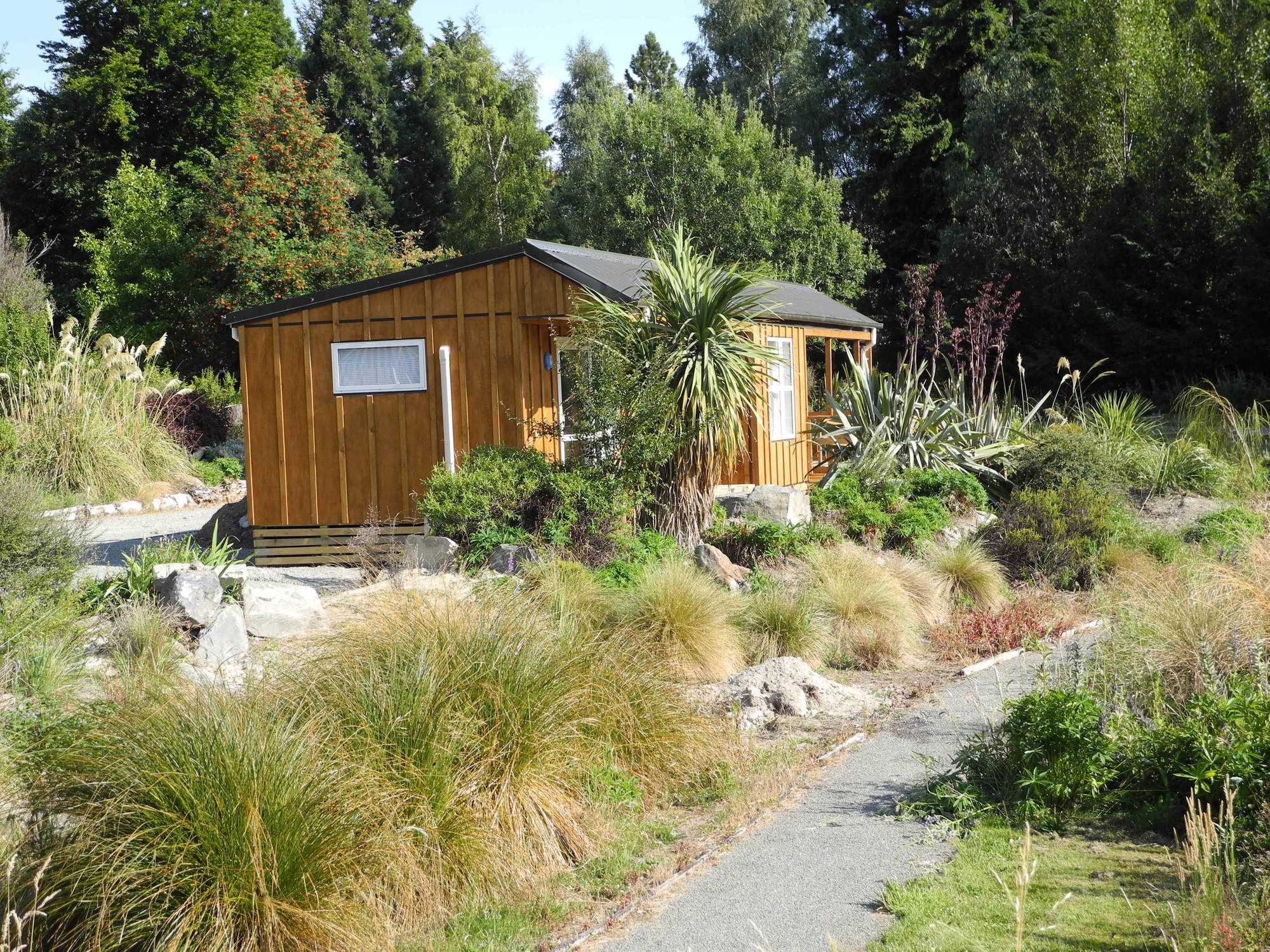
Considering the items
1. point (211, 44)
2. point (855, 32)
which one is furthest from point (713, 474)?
point (211, 44)

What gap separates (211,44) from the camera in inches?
1216

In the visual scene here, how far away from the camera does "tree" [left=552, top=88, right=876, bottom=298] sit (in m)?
26.4

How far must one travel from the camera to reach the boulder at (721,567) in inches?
370

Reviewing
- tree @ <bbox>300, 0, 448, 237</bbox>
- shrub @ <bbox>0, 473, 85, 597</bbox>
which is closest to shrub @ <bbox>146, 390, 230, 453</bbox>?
shrub @ <bbox>0, 473, 85, 597</bbox>

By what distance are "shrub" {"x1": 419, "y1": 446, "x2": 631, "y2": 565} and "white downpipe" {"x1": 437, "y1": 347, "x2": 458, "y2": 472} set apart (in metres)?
1.53

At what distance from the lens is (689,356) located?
10.4 m

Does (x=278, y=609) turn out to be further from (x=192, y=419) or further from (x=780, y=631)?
(x=192, y=419)

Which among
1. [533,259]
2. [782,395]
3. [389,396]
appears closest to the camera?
[533,259]

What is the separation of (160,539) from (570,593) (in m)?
7.87

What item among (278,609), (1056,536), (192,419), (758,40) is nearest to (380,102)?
(758,40)

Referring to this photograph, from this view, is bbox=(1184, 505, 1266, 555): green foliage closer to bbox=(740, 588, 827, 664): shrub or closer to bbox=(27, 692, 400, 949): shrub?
bbox=(740, 588, 827, 664): shrub

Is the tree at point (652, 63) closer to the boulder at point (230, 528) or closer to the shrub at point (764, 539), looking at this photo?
the boulder at point (230, 528)

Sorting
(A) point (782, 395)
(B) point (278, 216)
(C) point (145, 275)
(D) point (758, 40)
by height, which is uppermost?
(D) point (758, 40)

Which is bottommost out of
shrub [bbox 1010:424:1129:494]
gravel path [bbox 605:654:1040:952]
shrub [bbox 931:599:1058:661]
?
gravel path [bbox 605:654:1040:952]
